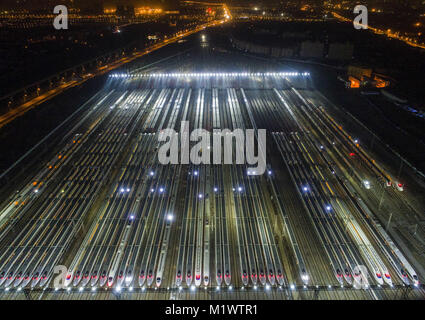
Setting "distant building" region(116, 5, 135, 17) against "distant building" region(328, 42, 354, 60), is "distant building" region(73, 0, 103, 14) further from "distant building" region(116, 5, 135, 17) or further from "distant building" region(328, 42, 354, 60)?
"distant building" region(328, 42, 354, 60)

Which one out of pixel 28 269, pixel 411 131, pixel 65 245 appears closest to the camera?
pixel 28 269

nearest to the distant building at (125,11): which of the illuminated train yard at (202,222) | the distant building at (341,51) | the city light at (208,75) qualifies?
the city light at (208,75)

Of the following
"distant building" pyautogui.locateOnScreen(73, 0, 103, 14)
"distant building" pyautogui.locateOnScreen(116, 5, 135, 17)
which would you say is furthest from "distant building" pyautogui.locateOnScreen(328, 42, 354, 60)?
"distant building" pyautogui.locateOnScreen(73, 0, 103, 14)

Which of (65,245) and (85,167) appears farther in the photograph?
(85,167)

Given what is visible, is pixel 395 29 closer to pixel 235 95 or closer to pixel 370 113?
pixel 370 113

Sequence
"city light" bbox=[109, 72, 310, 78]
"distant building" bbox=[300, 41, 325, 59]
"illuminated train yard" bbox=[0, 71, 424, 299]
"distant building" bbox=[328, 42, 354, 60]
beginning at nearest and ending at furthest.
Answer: "illuminated train yard" bbox=[0, 71, 424, 299]
"city light" bbox=[109, 72, 310, 78]
"distant building" bbox=[328, 42, 354, 60]
"distant building" bbox=[300, 41, 325, 59]

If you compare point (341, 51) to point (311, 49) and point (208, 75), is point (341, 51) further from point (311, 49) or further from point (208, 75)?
point (208, 75)

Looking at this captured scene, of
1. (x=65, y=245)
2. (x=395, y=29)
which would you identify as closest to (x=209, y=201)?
(x=65, y=245)

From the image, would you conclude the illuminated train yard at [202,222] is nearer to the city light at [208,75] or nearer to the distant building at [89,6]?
the city light at [208,75]
